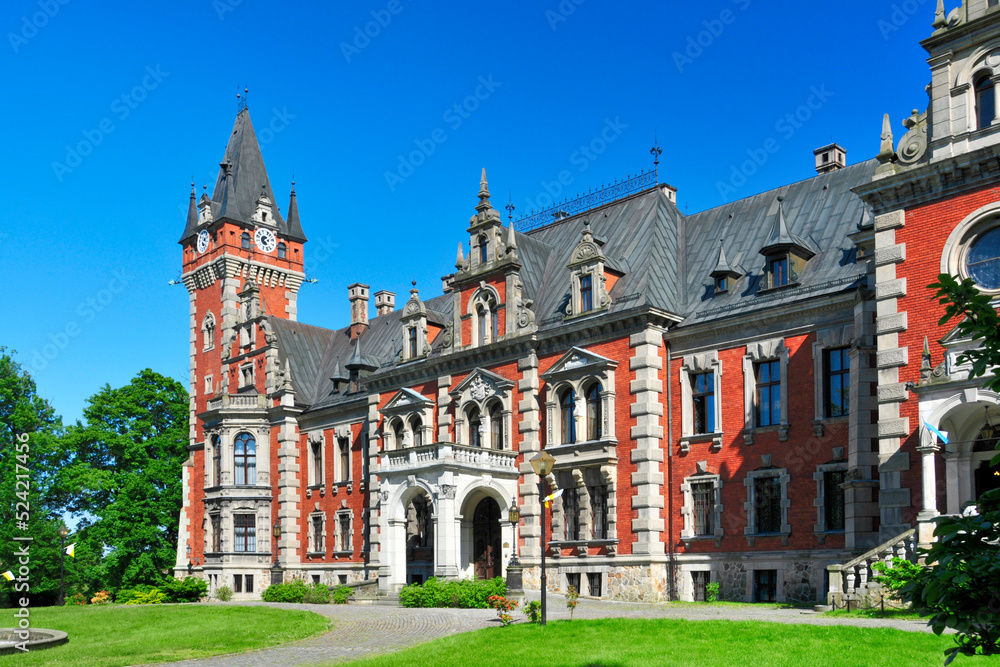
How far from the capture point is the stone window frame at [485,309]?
1441 inches

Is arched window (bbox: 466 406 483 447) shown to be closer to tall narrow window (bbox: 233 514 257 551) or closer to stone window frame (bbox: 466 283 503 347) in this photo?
stone window frame (bbox: 466 283 503 347)

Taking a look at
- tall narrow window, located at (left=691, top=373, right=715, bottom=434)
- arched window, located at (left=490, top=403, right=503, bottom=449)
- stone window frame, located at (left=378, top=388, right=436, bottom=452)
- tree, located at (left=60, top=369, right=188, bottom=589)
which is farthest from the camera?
tree, located at (left=60, top=369, right=188, bottom=589)

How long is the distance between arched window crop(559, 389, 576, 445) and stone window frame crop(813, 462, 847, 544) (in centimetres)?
877

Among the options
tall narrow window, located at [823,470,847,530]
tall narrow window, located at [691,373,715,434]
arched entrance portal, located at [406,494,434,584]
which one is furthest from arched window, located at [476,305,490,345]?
tall narrow window, located at [823,470,847,530]

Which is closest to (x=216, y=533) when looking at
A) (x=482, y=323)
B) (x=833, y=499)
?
(x=482, y=323)

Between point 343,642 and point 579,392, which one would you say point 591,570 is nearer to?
point 579,392

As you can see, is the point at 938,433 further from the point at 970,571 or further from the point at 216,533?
the point at 216,533

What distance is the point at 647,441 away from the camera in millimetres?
30812

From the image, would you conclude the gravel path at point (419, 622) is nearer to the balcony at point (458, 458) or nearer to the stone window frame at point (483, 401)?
the balcony at point (458, 458)

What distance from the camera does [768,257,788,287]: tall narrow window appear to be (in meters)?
29.5

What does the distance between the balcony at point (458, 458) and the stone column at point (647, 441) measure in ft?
17.9

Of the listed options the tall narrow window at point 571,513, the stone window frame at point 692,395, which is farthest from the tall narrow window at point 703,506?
the tall narrow window at point 571,513

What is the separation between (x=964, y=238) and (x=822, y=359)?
19.7ft

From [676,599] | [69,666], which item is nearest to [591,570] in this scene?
[676,599]
